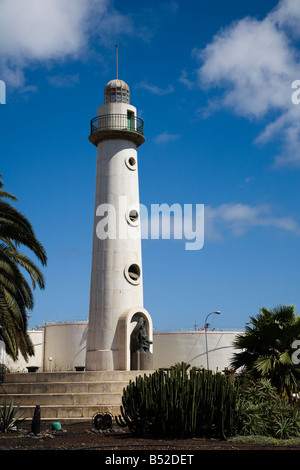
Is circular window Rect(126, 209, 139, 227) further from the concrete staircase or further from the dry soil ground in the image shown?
the dry soil ground

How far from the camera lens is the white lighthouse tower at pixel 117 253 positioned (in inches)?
1003

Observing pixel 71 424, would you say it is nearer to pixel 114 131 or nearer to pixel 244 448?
pixel 244 448

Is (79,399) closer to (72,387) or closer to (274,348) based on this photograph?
(72,387)

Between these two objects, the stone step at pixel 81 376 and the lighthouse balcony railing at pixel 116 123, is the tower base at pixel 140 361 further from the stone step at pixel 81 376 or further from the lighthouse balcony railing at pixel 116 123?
the lighthouse balcony railing at pixel 116 123

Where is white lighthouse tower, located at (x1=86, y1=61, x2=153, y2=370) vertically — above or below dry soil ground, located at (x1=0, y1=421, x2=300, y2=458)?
above

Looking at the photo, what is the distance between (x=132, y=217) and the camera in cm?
2728

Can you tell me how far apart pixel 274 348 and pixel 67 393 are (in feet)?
26.6

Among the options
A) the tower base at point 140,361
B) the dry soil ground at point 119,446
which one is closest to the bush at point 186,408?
the dry soil ground at point 119,446

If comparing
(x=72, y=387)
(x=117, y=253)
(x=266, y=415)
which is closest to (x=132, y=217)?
(x=117, y=253)

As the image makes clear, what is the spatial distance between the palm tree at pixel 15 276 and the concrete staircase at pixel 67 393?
1.47 m

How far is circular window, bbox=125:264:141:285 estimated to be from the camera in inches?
1032

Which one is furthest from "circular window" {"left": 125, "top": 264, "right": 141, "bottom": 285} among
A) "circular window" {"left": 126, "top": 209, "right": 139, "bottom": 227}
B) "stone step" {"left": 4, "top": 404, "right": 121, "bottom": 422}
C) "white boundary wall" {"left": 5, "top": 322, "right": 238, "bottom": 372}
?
"white boundary wall" {"left": 5, "top": 322, "right": 238, "bottom": 372}

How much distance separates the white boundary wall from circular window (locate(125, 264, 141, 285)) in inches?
705
